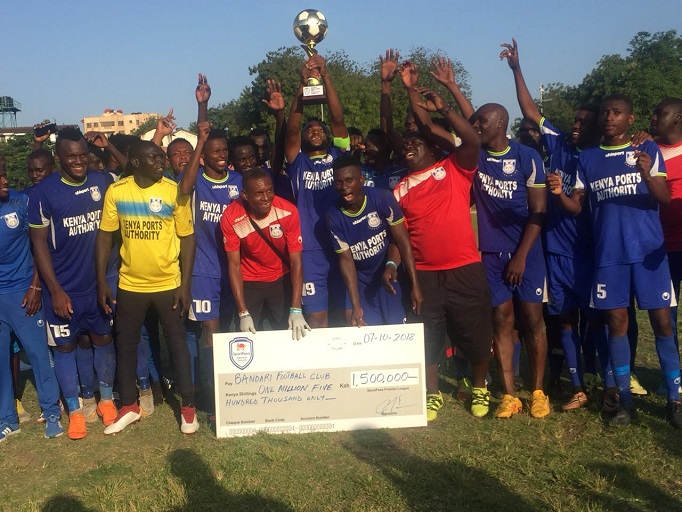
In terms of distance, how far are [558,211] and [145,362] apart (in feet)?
13.5

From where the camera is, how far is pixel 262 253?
5.47m

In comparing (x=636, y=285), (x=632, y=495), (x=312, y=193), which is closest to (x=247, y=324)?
(x=312, y=193)

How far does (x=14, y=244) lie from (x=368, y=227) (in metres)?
3.02

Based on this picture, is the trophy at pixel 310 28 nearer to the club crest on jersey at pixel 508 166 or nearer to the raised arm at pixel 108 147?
the raised arm at pixel 108 147

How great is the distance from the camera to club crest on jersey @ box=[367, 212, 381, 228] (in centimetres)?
532

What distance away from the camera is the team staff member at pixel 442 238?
17.2 ft

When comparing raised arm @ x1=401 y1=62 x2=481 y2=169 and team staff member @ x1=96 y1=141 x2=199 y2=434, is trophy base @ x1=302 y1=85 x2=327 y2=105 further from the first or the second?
team staff member @ x1=96 y1=141 x2=199 y2=434

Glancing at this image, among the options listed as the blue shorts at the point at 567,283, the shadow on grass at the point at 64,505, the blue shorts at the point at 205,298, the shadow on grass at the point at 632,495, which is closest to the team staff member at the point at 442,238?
the blue shorts at the point at 567,283

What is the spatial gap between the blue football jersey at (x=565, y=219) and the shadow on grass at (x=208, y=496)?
10.6 ft

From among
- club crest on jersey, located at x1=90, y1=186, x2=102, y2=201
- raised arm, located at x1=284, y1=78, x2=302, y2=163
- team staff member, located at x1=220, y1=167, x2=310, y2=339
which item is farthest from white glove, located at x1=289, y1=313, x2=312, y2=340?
club crest on jersey, located at x1=90, y1=186, x2=102, y2=201

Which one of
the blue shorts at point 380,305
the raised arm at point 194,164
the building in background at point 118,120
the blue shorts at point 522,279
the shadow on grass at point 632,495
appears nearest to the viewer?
the shadow on grass at point 632,495

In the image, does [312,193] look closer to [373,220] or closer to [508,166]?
[373,220]

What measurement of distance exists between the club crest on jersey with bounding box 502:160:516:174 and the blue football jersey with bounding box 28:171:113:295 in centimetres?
350

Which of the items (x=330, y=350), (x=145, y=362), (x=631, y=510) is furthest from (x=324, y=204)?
(x=631, y=510)
